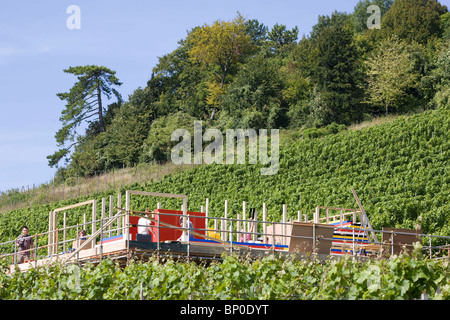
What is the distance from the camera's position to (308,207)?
31734mm

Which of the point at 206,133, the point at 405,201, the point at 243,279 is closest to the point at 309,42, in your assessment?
the point at 206,133

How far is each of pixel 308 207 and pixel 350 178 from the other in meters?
2.69

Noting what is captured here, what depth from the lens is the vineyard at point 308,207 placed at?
1146 cm

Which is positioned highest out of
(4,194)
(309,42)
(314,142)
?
(309,42)

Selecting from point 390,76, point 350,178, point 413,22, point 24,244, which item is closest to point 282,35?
point 413,22

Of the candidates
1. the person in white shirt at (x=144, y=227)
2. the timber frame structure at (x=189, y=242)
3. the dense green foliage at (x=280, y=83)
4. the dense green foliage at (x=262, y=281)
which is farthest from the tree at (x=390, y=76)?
the dense green foliage at (x=262, y=281)

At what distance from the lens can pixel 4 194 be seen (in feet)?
167

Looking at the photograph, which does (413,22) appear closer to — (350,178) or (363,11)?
(363,11)

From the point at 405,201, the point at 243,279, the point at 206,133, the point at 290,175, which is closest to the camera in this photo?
the point at 243,279

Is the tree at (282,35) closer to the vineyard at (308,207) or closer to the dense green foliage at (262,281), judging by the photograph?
the vineyard at (308,207)

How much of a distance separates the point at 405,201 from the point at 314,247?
Answer: 13.7 meters

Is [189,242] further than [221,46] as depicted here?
No

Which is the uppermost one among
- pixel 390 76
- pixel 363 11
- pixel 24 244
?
pixel 363 11
